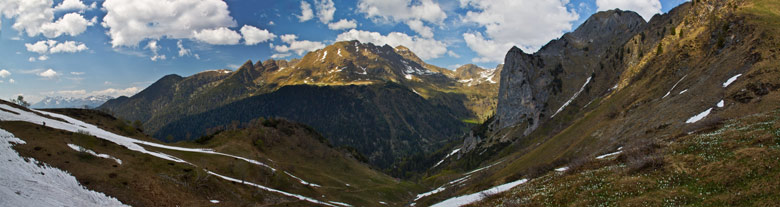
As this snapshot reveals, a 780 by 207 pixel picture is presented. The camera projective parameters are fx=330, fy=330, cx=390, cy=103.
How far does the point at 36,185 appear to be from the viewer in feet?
93.6

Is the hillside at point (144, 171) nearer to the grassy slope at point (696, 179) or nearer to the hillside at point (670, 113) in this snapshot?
the hillside at point (670, 113)

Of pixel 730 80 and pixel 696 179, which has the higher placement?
pixel 730 80

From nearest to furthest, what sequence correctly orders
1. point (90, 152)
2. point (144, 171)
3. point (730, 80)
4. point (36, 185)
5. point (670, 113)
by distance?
point (36, 185), point (90, 152), point (144, 171), point (730, 80), point (670, 113)

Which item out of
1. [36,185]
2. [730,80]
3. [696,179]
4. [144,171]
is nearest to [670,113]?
[730,80]

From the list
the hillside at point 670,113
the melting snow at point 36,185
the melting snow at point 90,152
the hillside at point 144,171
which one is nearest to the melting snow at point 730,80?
the hillside at point 670,113

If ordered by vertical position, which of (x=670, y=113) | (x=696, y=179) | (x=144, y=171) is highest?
(x=670, y=113)

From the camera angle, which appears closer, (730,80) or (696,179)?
(696,179)

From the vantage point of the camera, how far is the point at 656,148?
3000 centimetres

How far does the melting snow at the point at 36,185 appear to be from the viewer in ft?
82.3

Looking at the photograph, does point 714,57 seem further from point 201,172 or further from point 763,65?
point 201,172

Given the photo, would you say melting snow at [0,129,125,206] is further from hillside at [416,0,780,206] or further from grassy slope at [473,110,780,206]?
hillside at [416,0,780,206]

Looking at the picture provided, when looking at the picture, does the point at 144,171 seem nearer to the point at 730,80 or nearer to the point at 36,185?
the point at 36,185

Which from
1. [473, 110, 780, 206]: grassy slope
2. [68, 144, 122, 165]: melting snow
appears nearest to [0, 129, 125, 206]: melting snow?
[68, 144, 122, 165]: melting snow

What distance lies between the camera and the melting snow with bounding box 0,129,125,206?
2509cm
